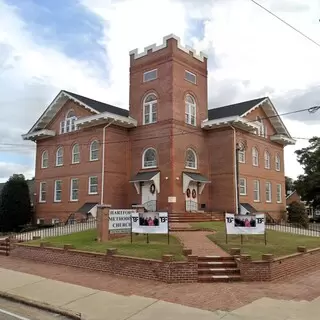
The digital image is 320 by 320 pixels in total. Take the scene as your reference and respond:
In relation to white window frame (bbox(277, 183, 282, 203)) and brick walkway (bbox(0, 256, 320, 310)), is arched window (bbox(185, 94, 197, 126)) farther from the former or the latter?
brick walkway (bbox(0, 256, 320, 310))

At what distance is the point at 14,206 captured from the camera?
110ft

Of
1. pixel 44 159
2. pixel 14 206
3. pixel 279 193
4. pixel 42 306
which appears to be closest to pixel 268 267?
pixel 42 306

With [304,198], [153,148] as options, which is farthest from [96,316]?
[304,198]

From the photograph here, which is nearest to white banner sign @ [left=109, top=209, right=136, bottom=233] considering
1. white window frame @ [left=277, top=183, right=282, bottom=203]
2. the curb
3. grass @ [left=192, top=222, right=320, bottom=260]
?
grass @ [left=192, top=222, right=320, bottom=260]

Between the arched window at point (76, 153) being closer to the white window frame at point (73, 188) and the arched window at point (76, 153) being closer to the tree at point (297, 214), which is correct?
the white window frame at point (73, 188)

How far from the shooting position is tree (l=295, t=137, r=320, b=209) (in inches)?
2165

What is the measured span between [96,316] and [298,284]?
6.50m

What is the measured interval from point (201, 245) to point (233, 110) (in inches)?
793

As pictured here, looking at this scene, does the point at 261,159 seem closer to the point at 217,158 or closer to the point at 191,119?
the point at 217,158

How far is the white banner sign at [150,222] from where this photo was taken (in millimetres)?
15385

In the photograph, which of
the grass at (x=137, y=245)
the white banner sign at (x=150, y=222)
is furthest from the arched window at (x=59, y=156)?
the white banner sign at (x=150, y=222)

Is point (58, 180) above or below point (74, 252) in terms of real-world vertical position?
above

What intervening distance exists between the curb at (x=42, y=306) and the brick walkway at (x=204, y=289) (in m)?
2.01

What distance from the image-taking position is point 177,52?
30.3 metres
